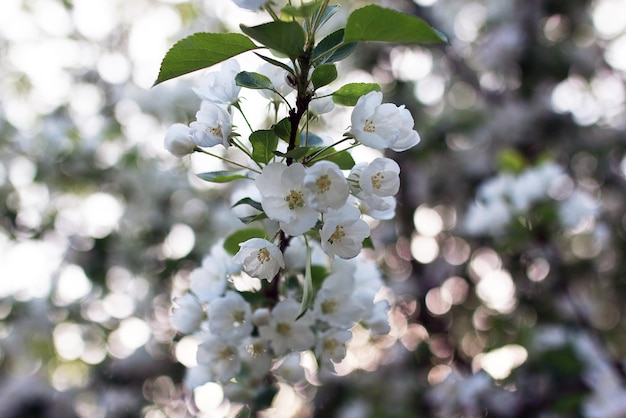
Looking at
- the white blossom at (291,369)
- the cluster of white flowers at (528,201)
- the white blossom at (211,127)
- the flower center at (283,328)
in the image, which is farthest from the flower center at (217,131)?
the cluster of white flowers at (528,201)

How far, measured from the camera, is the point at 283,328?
965 millimetres

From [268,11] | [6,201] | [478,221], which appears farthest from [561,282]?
[6,201]

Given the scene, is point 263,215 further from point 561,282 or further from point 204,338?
point 561,282

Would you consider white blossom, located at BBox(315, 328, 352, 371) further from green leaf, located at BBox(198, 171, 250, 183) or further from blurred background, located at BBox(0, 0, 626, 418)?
blurred background, located at BBox(0, 0, 626, 418)

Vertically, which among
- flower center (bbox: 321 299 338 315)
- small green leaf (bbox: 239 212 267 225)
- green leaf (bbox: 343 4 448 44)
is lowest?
flower center (bbox: 321 299 338 315)

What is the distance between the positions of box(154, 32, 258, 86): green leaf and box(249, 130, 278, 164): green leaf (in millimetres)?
122

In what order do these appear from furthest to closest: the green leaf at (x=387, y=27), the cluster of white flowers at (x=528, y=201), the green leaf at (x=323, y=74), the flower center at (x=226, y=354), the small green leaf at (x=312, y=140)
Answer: the cluster of white flowers at (x=528, y=201) < the flower center at (x=226, y=354) < the small green leaf at (x=312, y=140) < the green leaf at (x=323, y=74) < the green leaf at (x=387, y=27)

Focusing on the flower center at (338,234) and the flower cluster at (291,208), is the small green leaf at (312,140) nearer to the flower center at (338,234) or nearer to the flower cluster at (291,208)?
the flower cluster at (291,208)

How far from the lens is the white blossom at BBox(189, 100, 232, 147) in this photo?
857 millimetres

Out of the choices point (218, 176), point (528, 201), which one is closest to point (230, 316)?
point (218, 176)

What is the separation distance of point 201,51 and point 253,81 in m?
0.09

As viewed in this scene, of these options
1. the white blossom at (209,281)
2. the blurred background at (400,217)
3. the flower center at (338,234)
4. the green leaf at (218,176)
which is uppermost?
the green leaf at (218,176)

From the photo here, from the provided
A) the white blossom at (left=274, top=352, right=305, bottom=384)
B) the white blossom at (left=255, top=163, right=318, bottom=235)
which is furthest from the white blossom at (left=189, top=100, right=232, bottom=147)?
the white blossom at (left=274, top=352, right=305, bottom=384)

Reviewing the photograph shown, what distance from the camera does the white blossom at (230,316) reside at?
97 centimetres
